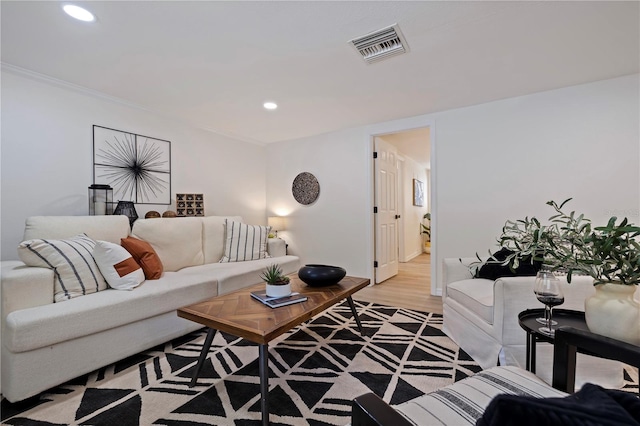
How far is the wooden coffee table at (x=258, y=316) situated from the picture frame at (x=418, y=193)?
523 cm

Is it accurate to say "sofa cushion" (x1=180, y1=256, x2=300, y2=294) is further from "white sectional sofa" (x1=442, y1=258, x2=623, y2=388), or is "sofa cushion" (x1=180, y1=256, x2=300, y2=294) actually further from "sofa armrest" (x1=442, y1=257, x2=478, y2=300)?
"white sectional sofa" (x1=442, y1=258, x2=623, y2=388)

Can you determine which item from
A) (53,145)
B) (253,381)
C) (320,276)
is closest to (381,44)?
(320,276)

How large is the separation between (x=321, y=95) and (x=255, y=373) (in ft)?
8.44

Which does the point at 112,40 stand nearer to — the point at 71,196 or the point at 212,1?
the point at 212,1

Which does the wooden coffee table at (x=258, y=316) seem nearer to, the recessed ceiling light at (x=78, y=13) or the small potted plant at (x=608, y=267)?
the small potted plant at (x=608, y=267)

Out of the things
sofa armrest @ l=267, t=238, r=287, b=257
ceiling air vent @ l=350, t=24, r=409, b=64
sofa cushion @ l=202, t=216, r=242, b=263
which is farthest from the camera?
sofa armrest @ l=267, t=238, r=287, b=257

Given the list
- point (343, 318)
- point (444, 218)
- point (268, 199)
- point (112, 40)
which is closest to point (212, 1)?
point (112, 40)

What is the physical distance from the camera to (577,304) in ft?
5.21

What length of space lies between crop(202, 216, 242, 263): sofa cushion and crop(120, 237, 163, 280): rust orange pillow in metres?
0.86

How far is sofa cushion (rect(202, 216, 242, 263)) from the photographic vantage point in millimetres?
3273

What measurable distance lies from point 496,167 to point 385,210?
157cm

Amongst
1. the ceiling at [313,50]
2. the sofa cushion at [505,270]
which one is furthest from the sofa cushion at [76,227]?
the sofa cushion at [505,270]

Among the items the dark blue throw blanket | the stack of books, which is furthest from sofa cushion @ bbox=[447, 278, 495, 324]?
the dark blue throw blanket

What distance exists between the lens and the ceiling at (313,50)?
67.1 inches
